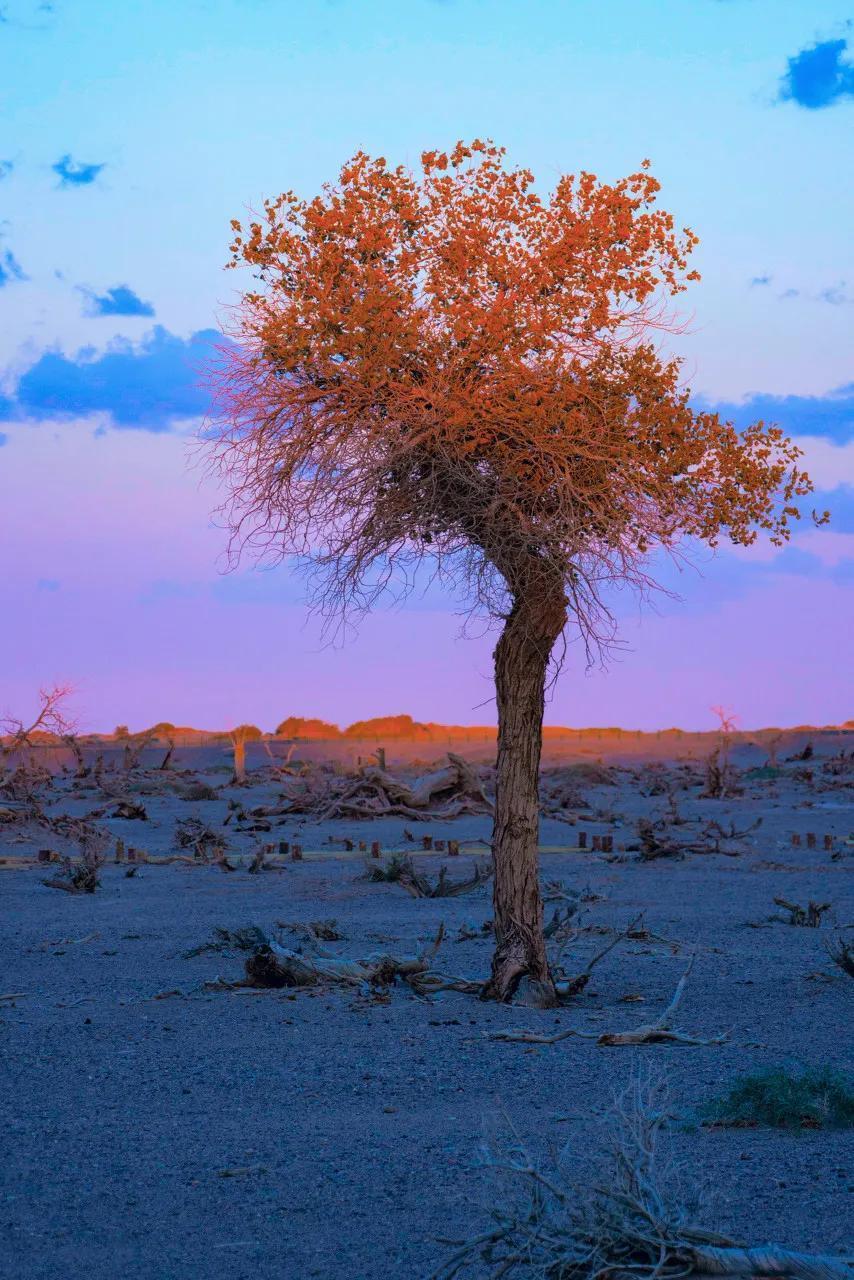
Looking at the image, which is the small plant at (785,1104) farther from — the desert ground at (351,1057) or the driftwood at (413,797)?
the driftwood at (413,797)

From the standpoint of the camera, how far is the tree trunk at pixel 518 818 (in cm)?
984

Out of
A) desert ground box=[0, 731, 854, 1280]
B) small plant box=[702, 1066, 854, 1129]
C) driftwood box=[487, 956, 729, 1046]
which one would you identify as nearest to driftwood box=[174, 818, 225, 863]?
desert ground box=[0, 731, 854, 1280]

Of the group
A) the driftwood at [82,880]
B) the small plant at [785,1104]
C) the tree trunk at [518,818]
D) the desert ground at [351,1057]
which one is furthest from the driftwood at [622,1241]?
the driftwood at [82,880]

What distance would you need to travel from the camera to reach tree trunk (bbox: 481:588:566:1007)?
9.84m

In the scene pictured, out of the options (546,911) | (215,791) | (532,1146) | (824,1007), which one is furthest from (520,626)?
(215,791)

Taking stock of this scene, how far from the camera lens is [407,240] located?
9.13 metres

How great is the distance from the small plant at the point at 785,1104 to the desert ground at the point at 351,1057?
0.10m

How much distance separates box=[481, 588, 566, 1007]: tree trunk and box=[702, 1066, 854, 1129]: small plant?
9.31ft

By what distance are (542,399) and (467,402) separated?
0.54m

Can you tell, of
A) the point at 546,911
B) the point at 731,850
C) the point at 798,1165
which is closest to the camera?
the point at 798,1165

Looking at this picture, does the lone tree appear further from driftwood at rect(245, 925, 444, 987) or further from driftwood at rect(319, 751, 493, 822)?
driftwood at rect(319, 751, 493, 822)

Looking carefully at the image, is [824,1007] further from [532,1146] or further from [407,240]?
[407,240]

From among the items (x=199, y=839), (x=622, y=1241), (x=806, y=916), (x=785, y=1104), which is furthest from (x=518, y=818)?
(x=199, y=839)

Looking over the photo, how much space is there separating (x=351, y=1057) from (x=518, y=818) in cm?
226
